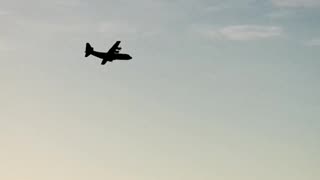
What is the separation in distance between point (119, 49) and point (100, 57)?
6.56 metres

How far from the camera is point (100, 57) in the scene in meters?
195

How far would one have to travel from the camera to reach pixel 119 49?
193500 millimetres
